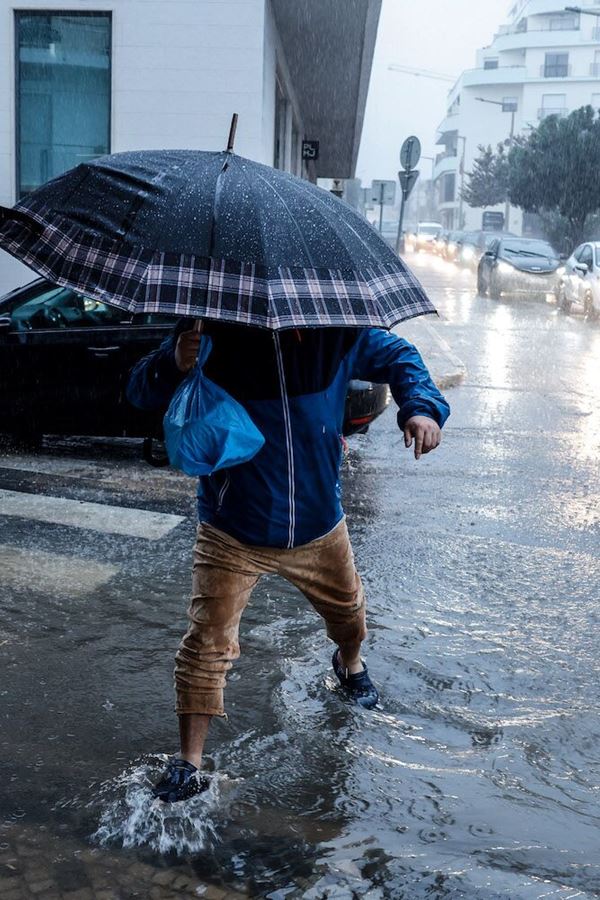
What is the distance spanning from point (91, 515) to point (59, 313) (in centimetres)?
210

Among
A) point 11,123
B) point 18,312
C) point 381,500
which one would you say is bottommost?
point 381,500

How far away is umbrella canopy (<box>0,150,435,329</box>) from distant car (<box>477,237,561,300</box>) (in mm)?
25594

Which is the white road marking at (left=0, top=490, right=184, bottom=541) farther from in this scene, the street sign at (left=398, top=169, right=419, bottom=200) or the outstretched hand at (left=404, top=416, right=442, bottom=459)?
the street sign at (left=398, top=169, right=419, bottom=200)

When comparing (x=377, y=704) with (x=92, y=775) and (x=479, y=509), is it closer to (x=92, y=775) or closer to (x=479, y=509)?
(x=92, y=775)

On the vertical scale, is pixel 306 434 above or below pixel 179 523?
above

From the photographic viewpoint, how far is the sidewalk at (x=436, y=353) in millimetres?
12972

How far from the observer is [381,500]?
7363 mm

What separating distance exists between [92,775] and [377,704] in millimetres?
1111

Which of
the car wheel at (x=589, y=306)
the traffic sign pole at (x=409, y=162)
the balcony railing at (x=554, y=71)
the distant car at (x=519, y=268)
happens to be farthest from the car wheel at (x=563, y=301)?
the balcony railing at (x=554, y=71)

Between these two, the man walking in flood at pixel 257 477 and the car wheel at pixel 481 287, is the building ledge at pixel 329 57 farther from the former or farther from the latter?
the man walking in flood at pixel 257 477

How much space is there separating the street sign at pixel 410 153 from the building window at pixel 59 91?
833 cm

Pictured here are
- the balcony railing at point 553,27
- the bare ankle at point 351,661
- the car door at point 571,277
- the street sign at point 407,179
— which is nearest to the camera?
the bare ankle at point 351,661

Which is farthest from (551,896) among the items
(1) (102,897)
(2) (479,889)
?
(1) (102,897)

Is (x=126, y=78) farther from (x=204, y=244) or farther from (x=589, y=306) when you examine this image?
(x=589, y=306)
